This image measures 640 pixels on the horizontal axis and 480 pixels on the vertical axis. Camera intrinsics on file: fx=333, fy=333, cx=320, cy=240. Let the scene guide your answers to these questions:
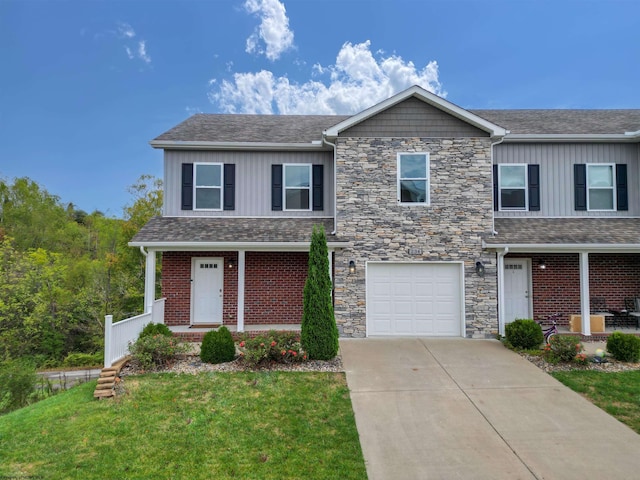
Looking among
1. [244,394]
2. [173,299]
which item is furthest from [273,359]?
[173,299]

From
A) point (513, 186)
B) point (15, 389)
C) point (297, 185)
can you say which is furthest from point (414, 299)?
point (15, 389)

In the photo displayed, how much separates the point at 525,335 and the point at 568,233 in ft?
11.6

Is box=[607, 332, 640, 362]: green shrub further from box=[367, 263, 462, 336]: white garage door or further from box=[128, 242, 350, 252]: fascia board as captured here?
box=[128, 242, 350, 252]: fascia board

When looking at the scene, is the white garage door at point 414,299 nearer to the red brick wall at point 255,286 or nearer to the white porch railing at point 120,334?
the red brick wall at point 255,286

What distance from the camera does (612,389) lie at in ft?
19.9

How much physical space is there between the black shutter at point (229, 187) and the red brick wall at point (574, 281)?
8.96m

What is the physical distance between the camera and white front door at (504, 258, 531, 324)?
1042 centimetres

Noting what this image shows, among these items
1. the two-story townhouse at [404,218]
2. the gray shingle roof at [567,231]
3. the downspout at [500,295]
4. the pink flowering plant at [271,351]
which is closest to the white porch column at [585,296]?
the two-story townhouse at [404,218]

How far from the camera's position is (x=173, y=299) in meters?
10.3

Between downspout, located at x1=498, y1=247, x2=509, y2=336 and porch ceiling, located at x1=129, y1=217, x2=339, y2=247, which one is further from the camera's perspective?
downspout, located at x1=498, y1=247, x2=509, y2=336

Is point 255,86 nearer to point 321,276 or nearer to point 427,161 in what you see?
point 427,161

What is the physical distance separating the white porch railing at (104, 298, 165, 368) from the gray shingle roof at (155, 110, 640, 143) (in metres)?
5.66

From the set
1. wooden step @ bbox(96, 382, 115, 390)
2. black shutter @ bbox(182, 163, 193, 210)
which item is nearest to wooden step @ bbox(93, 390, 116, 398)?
wooden step @ bbox(96, 382, 115, 390)

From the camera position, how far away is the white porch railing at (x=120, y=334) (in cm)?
667
